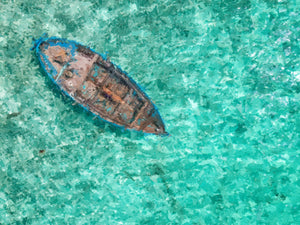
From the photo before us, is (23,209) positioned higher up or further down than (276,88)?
further down

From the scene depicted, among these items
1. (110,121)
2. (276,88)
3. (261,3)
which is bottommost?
(110,121)

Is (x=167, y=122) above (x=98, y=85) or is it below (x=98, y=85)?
below

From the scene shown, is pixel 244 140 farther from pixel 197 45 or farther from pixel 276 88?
pixel 197 45

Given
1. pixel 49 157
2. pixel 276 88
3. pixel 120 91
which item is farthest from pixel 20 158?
pixel 276 88
